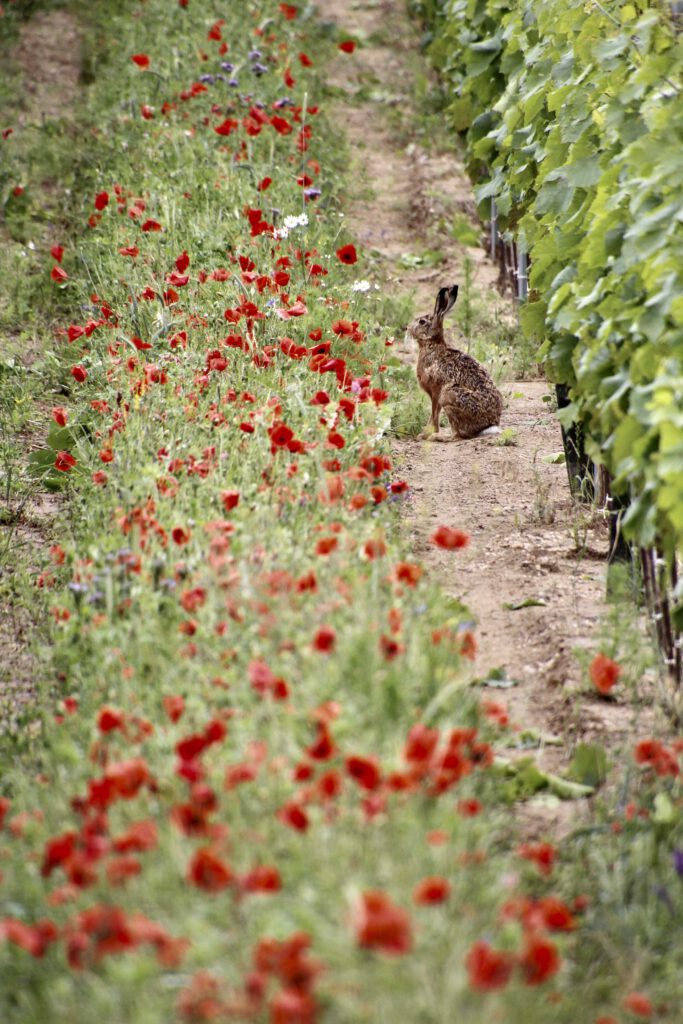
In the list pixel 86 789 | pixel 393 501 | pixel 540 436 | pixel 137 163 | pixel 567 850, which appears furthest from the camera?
pixel 137 163

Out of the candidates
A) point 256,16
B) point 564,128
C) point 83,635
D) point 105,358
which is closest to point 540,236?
point 564,128

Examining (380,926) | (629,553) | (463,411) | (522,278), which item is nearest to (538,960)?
(380,926)

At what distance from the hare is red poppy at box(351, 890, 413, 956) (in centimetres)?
479

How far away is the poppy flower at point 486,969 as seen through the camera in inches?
83.4

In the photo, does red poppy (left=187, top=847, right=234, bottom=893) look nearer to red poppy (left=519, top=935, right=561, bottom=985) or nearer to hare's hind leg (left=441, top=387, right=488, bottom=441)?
red poppy (left=519, top=935, right=561, bottom=985)

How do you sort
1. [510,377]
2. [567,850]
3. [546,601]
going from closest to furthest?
1. [567,850]
2. [546,601]
3. [510,377]

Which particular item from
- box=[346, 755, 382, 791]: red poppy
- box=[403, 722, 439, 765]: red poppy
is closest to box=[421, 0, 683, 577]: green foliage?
box=[403, 722, 439, 765]: red poppy

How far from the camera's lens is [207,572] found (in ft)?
12.3

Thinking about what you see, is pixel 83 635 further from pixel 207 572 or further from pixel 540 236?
pixel 540 236

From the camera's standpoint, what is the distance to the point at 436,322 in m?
6.90

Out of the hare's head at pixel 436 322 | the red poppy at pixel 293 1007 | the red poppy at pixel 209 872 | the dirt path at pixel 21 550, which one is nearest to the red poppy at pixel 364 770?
the red poppy at pixel 209 872

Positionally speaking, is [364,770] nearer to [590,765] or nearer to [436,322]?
[590,765]

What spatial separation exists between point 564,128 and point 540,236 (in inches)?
20.9

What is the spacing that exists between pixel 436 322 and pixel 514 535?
5.50 feet
